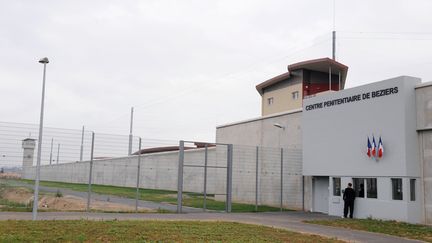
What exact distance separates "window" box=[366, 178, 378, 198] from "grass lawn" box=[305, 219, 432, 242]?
151 centimetres

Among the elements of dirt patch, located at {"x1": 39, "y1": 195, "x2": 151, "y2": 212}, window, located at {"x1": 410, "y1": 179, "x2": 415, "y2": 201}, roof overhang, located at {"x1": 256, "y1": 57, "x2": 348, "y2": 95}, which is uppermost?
roof overhang, located at {"x1": 256, "y1": 57, "x2": 348, "y2": 95}

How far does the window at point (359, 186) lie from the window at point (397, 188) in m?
1.83

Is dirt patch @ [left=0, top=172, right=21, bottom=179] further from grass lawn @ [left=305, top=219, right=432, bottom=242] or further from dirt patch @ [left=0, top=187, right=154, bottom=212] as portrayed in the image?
grass lawn @ [left=305, top=219, right=432, bottom=242]

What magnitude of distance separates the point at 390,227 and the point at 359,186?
4475mm

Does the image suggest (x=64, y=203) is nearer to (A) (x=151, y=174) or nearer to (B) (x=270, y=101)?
(A) (x=151, y=174)

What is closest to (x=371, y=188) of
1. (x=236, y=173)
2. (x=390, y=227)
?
(x=390, y=227)

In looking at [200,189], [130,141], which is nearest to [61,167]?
[130,141]

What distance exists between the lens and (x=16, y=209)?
1852 cm

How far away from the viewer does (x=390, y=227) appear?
56.2 feet

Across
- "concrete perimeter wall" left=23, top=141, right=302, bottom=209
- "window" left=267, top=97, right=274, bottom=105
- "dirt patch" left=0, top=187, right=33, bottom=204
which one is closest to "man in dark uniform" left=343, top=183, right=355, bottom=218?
"concrete perimeter wall" left=23, top=141, right=302, bottom=209

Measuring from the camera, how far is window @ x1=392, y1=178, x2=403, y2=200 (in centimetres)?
1931

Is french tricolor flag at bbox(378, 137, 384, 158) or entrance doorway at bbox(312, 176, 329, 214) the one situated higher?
french tricolor flag at bbox(378, 137, 384, 158)

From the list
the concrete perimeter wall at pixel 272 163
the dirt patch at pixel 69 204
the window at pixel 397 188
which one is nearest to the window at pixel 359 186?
the window at pixel 397 188

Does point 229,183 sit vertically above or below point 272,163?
below
